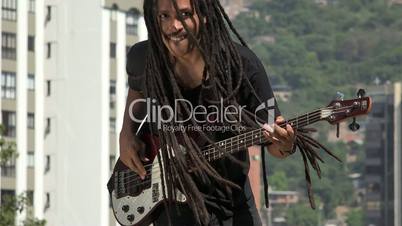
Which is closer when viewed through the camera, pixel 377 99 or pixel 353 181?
pixel 377 99

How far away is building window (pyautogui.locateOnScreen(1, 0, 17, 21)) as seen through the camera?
68.2m

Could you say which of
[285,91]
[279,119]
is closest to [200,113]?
[279,119]

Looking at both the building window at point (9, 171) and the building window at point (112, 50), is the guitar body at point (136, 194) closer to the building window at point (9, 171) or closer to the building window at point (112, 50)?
the building window at point (9, 171)

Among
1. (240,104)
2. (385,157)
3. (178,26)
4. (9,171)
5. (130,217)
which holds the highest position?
(178,26)

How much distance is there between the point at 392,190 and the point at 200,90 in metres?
150

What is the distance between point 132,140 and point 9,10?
207 ft

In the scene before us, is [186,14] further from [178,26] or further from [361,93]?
[361,93]

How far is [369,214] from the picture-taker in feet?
529

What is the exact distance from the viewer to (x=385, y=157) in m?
158

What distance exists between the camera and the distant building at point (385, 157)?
154 m

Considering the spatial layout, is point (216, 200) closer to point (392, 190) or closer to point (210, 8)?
point (210, 8)

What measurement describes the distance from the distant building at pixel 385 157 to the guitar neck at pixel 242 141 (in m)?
142

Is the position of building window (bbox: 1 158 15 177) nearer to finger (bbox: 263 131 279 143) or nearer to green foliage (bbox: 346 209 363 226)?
finger (bbox: 263 131 279 143)

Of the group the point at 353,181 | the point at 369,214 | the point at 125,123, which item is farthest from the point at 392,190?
the point at 125,123
